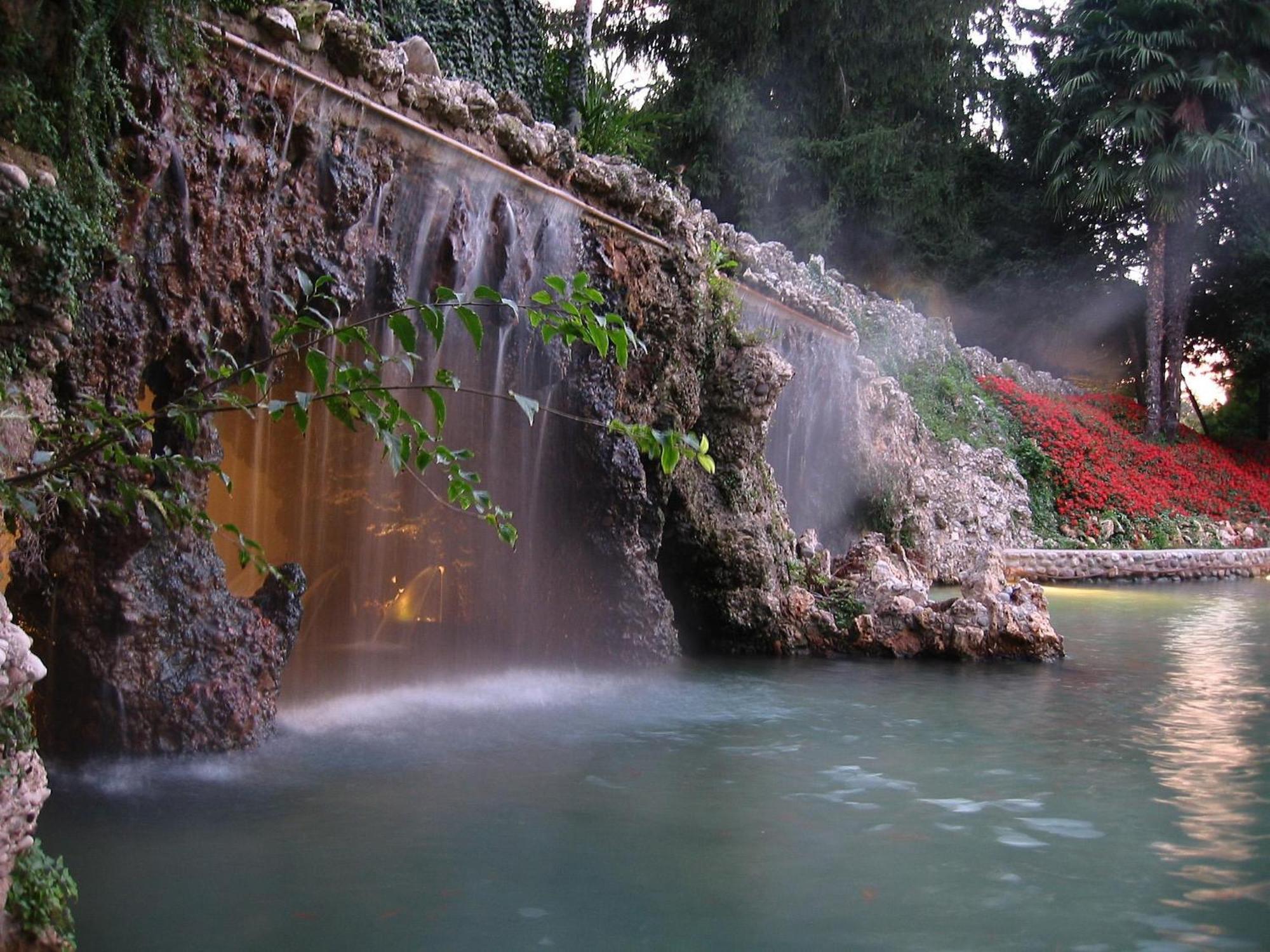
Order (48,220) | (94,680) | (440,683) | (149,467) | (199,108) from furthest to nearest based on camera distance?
1. (440,683)
2. (199,108)
3. (94,680)
4. (48,220)
5. (149,467)

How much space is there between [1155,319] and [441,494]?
24846mm

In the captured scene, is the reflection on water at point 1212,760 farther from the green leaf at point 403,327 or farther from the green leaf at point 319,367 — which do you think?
the green leaf at point 319,367

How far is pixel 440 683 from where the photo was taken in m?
7.49

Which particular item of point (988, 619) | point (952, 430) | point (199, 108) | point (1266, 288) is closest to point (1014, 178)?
point (1266, 288)

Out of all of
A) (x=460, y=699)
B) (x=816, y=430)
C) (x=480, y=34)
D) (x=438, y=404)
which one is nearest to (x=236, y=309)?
(x=460, y=699)

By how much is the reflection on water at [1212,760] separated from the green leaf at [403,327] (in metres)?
3.12

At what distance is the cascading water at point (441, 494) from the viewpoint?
6.83m

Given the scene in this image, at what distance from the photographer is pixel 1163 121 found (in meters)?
28.1

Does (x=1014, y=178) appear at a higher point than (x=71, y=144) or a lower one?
higher

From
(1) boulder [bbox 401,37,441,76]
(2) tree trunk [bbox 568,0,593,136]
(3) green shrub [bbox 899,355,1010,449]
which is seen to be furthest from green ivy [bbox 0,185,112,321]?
(3) green shrub [bbox 899,355,1010,449]

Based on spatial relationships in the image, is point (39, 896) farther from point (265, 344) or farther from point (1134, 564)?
point (1134, 564)

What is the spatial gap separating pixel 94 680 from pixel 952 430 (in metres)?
17.9

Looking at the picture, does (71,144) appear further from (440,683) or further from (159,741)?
(440,683)

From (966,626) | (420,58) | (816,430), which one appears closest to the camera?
(420,58)
